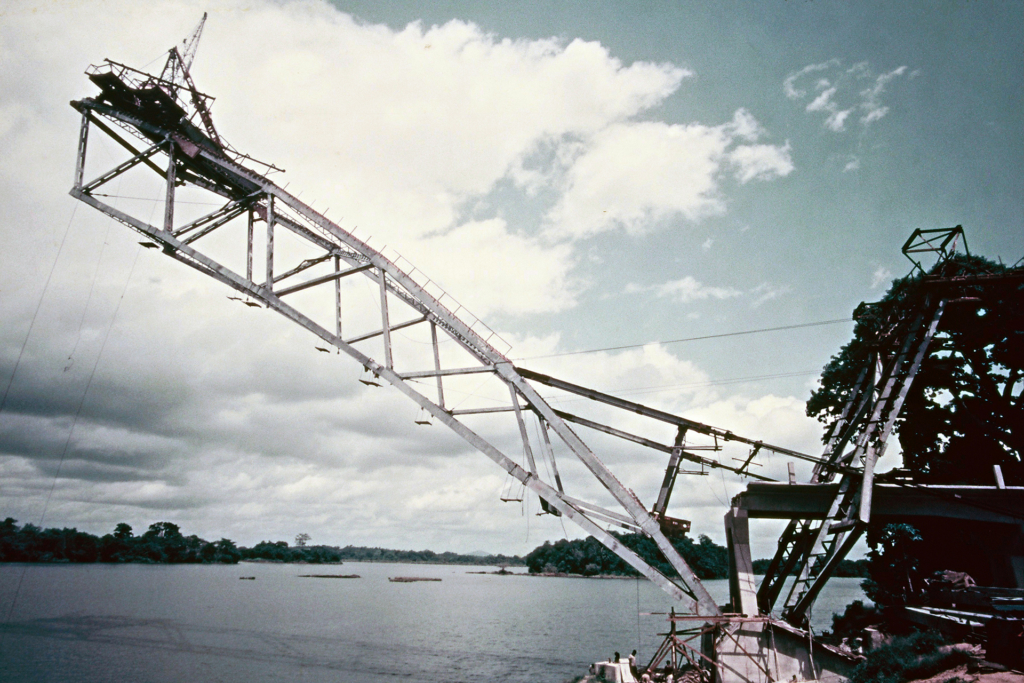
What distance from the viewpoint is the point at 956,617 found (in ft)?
72.6

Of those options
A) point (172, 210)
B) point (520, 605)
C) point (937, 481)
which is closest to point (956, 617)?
point (937, 481)

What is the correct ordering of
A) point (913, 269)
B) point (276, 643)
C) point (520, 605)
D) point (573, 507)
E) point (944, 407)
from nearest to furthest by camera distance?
point (573, 507)
point (913, 269)
point (944, 407)
point (276, 643)
point (520, 605)

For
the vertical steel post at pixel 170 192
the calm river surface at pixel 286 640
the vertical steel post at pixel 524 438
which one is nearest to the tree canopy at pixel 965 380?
the vertical steel post at pixel 524 438

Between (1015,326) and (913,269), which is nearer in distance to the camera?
(913,269)

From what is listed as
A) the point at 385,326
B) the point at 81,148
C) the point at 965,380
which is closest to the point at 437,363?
the point at 385,326

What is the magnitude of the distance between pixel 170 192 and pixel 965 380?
4212 cm

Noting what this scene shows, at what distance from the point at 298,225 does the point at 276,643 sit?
137 feet

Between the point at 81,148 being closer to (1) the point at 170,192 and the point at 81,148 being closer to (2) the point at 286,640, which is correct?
(1) the point at 170,192

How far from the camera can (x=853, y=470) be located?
68.5 feet

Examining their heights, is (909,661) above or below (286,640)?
above

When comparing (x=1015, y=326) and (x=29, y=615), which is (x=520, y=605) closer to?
(x=29, y=615)

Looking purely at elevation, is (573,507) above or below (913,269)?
below

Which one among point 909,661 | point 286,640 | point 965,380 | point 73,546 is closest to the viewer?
point 909,661

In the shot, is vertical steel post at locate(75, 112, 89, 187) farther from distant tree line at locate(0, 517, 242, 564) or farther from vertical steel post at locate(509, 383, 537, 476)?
distant tree line at locate(0, 517, 242, 564)
